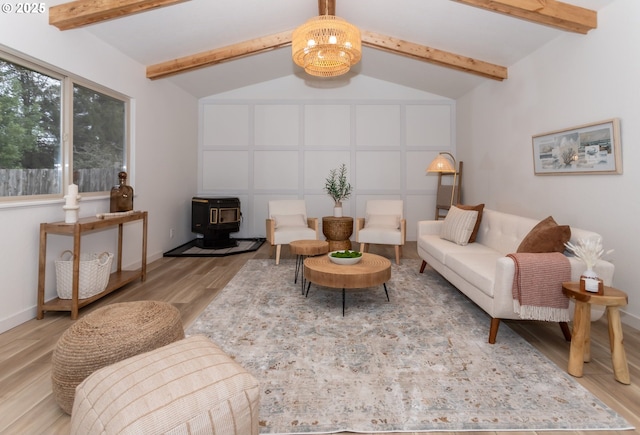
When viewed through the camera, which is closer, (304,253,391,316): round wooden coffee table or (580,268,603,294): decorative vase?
(580,268,603,294): decorative vase

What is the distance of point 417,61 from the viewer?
5352 mm

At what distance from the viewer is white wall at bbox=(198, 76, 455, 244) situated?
6707 millimetres

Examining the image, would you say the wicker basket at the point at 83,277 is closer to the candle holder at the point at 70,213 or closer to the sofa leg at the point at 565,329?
the candle holder at the point at 70,213

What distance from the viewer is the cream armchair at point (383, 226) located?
478 cm

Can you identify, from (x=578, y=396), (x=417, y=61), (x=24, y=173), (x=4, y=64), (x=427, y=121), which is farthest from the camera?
(x=427, y=121)

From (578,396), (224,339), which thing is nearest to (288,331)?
(224,339)

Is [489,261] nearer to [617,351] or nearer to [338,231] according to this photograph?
[617,351]

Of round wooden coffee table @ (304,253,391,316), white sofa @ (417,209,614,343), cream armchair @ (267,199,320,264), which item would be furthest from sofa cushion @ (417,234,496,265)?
cream armchair @ (267,199,320,264)

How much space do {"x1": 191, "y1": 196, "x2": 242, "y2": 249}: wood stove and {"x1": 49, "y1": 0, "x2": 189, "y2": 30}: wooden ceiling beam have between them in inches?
122

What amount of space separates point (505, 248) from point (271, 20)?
4027 mm

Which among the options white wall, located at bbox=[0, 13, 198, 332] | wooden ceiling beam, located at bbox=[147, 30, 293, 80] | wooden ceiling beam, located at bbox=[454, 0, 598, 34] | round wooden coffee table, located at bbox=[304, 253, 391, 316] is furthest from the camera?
wooden ceiling beam, located at bbox=[147, 30, 293, 80]

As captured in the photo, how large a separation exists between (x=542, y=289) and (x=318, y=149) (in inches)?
203

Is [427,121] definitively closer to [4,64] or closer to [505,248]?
[505,248]

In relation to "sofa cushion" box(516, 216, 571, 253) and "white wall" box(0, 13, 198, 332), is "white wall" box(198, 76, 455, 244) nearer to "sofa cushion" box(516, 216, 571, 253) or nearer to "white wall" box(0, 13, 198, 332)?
"white wall" box(0, 13, 198, 332)
